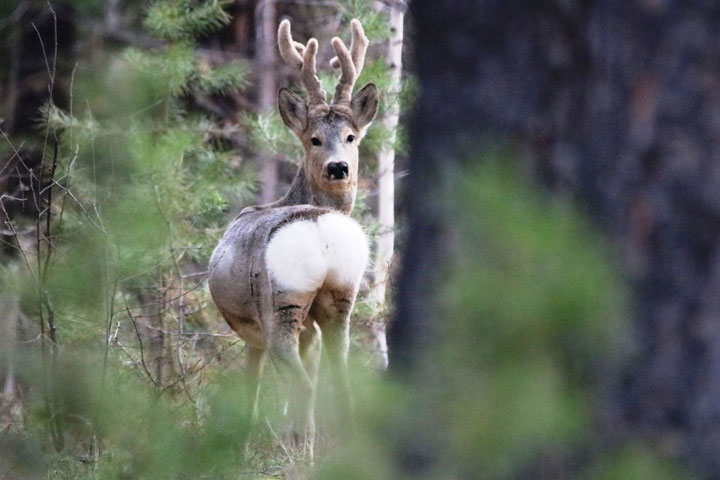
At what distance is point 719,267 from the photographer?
274 centimetres

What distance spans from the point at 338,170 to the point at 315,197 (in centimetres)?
28

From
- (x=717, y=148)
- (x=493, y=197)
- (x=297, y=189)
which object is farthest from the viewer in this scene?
(x=297, y=189)

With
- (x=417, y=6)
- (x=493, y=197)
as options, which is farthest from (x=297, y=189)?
(x=493, y=197)

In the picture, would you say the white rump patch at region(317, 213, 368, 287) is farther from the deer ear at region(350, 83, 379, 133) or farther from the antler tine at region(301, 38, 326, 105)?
the antler tine at region(301, 38, 326, 105)

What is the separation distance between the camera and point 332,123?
24.2 ft

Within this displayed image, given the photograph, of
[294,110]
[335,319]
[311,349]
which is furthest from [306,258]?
[294,110]

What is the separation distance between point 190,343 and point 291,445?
1.63 meters

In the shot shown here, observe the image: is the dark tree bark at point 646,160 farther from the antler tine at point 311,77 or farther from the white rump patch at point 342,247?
the antler tine at point 311,77

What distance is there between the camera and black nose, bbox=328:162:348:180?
7176 millimetres

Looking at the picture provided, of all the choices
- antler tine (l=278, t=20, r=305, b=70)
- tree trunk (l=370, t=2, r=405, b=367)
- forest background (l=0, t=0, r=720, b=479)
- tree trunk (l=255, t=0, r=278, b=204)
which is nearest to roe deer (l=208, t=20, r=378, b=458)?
antler tine (l=278, t=20, r=305, b=70)

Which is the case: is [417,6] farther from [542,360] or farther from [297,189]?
[297,189]

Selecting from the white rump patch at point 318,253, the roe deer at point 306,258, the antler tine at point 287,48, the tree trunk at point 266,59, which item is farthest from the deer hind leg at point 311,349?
the tree trunk at point 266,59

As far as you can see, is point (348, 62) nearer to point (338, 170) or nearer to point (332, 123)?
point (332, 123)

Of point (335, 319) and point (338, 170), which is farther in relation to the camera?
point (338, 170)
